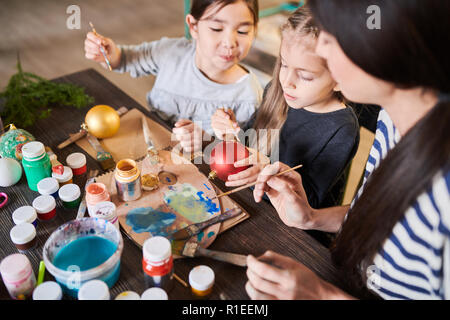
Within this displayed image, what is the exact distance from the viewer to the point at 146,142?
1.22 m

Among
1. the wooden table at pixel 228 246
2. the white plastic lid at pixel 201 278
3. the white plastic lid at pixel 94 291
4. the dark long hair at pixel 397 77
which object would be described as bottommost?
the wooden table at pixel 228 246

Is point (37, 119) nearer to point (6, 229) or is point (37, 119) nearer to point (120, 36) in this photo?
point (6, 229)

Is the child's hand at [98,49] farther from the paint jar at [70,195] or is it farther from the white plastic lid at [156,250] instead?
the white plastic lid at [156,250]

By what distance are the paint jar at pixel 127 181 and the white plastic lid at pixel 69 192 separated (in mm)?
101

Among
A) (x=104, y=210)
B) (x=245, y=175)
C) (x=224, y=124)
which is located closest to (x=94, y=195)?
(x=104, y=210)

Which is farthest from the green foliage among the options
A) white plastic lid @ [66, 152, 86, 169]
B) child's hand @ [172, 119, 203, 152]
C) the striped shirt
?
the striped shirt

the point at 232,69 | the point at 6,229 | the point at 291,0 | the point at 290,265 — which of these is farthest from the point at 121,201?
the point at 291,0

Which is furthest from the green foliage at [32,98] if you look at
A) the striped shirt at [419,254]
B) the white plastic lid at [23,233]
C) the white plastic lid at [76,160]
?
the striped shirt at [419,254]

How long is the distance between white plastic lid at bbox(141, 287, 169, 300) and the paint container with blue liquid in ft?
0.28

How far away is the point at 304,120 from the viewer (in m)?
1.32

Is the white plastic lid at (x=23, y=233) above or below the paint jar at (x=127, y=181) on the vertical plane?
below

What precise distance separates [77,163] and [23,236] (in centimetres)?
28

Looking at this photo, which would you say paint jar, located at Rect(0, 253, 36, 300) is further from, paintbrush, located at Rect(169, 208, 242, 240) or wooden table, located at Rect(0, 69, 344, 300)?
paintbrush, located at Rect(169, 208, 242, 240)

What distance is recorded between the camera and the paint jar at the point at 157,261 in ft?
2.44
